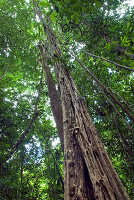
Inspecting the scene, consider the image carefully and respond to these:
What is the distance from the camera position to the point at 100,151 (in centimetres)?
115

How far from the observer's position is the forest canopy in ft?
8.46

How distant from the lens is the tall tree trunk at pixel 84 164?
86cm

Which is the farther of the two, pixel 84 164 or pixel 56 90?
pixel 56 90

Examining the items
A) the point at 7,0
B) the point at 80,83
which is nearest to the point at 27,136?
the point at 80,83

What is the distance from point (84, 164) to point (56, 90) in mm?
2492

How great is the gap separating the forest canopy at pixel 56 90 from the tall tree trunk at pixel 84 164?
478 mm

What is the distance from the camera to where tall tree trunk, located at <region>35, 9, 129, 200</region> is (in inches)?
34.0

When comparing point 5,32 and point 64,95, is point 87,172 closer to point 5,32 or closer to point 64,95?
point 64,95

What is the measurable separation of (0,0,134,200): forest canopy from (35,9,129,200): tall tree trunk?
1.57 ft

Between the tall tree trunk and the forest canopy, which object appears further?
the forest canopy

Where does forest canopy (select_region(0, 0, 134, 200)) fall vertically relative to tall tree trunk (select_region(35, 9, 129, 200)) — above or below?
above

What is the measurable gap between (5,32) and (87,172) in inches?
220

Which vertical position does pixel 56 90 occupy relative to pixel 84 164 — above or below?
above

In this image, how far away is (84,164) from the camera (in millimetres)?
1078
